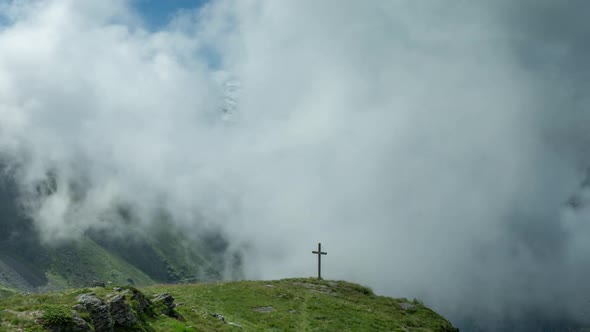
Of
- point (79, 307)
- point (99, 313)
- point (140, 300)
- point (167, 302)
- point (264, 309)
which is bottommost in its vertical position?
point (99, 313)

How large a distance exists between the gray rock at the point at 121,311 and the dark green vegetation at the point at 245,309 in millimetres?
150

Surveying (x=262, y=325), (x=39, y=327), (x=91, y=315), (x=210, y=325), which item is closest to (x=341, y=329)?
(x=262, y=325)

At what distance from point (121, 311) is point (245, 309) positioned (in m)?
23.8

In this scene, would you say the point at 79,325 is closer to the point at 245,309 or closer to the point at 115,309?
the point at 115,309

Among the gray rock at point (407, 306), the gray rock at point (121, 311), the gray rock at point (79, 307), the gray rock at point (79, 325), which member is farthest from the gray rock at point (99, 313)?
the gray rock at point (407, 306)

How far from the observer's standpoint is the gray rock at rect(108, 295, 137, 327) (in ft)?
86.0

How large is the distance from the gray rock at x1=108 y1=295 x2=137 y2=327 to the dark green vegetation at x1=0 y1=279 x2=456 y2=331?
0.49 feet

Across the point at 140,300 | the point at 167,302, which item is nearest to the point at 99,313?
the point at 140,300

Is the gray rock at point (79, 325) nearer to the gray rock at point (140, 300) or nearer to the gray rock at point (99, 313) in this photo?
the gray rock at point (99, 313)

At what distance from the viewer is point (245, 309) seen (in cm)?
4841

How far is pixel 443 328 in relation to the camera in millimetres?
55219

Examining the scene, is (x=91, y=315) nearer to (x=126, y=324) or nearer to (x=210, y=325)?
(x=126, y=324)

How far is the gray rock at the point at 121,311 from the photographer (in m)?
26.2

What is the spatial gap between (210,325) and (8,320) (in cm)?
1629
